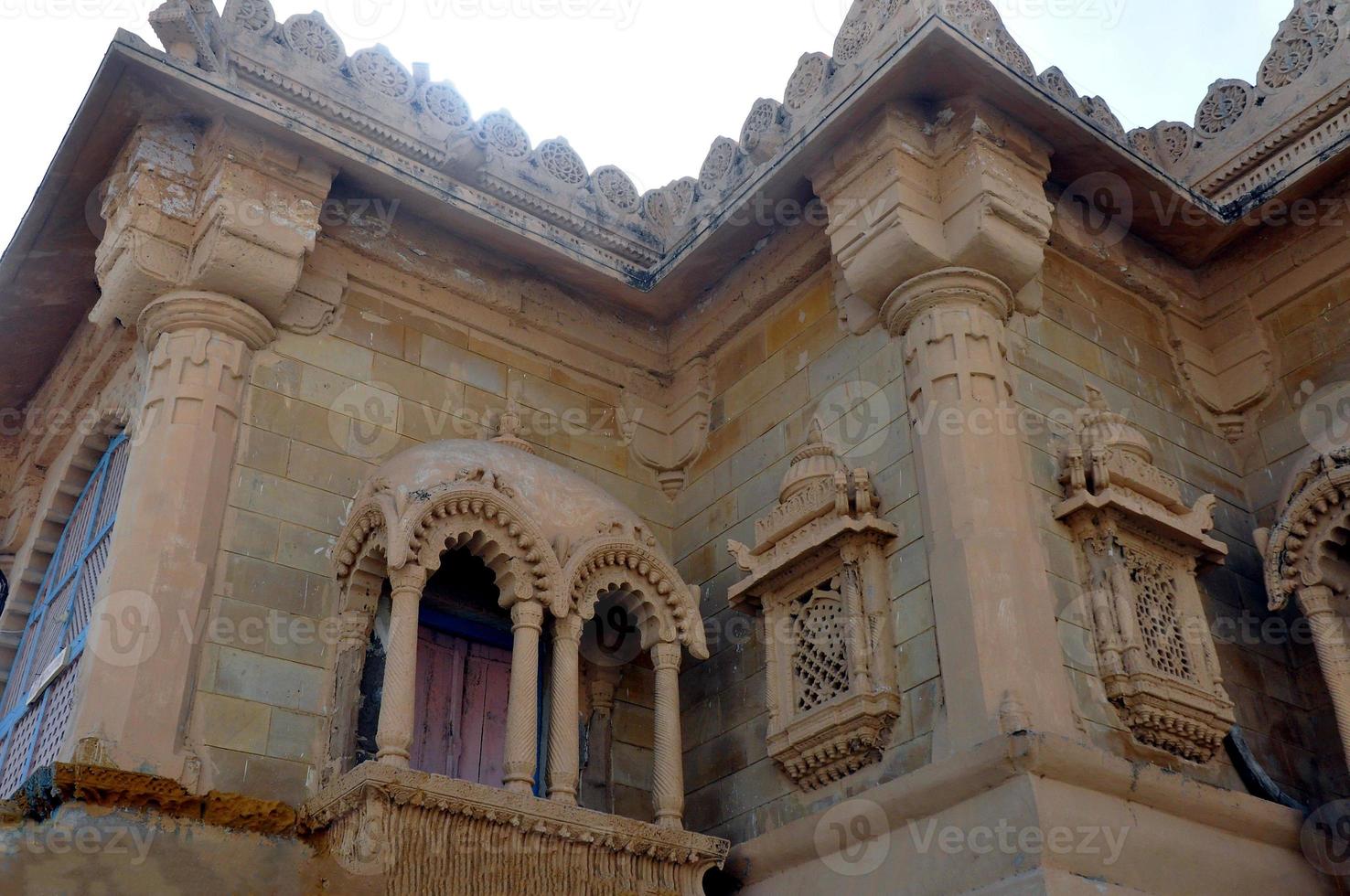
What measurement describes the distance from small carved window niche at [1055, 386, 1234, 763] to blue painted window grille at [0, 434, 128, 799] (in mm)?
5378

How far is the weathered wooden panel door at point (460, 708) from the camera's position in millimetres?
7758

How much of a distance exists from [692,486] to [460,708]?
7.86 ft

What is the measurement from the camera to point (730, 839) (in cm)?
774

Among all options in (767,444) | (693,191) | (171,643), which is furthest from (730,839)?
(693,191)

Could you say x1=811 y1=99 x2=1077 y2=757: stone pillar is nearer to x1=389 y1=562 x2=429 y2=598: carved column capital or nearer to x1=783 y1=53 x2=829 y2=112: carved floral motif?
x1=783 y1=53 x2=829 y2=112: carved floral motif

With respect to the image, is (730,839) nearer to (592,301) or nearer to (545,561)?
(545,561)

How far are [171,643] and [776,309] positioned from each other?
453 cm

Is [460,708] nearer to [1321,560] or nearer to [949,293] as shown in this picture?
[949,293]

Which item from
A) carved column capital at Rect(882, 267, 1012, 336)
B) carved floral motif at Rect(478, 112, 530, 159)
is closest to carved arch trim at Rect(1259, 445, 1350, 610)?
carved column capital at Rect(882, 267, 1012, 336)

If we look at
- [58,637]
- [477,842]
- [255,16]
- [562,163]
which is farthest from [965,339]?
[58,637]

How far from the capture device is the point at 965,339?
24.8ft

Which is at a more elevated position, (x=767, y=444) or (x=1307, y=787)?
(x=767, y=444)

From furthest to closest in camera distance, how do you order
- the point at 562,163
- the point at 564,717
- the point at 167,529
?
the point at 562,163 < the point at 564,717 < the point at 167,529

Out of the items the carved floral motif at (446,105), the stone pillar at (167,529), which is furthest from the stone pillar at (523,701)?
the carved floral motif at (446,105)
